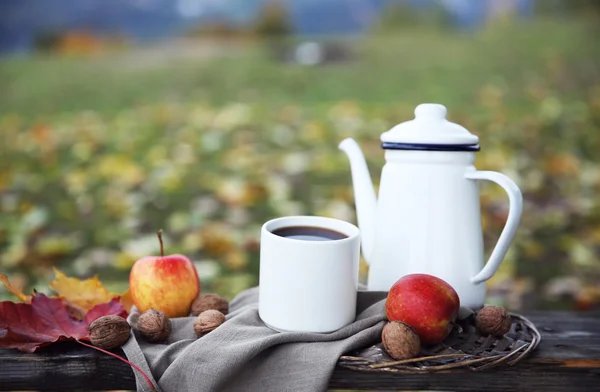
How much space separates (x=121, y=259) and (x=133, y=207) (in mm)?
536

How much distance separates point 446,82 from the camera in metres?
4.39

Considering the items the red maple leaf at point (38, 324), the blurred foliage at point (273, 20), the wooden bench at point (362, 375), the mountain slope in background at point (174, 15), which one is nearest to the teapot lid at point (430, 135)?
the wooden bench at point (362, 375)

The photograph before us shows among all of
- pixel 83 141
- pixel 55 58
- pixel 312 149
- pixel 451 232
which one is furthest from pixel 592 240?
pixel 55 58

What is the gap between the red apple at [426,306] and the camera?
852 mm

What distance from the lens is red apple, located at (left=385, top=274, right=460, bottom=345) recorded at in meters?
0.85

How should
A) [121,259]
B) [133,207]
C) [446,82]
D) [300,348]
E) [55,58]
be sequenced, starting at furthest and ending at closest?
1. [55,58]
2. [446,82]
3. [133,207]
4. [121,259]
5. [300,348]

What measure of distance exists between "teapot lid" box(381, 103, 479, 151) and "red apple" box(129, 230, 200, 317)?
1.36 ft

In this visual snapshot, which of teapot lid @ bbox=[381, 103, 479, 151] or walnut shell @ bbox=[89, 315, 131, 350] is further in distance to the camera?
teapot lid @ bbox=[381, 103, 479, 151]

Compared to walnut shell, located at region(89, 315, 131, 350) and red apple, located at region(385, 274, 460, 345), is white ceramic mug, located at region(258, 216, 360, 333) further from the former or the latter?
walnut shell, located at region(89, 315, 131, 350)

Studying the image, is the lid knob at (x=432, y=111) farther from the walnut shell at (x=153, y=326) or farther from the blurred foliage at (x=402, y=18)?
the blurred foliage at (x=402, y=18)

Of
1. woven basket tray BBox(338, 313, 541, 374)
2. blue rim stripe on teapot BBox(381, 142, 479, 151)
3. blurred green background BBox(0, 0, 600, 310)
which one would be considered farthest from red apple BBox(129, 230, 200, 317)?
blurred green background BBox(0, 0, 600, 310)

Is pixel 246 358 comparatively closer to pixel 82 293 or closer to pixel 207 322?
pixel 207 322

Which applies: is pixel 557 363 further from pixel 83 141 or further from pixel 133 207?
pixel 83 141

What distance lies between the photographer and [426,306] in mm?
851
